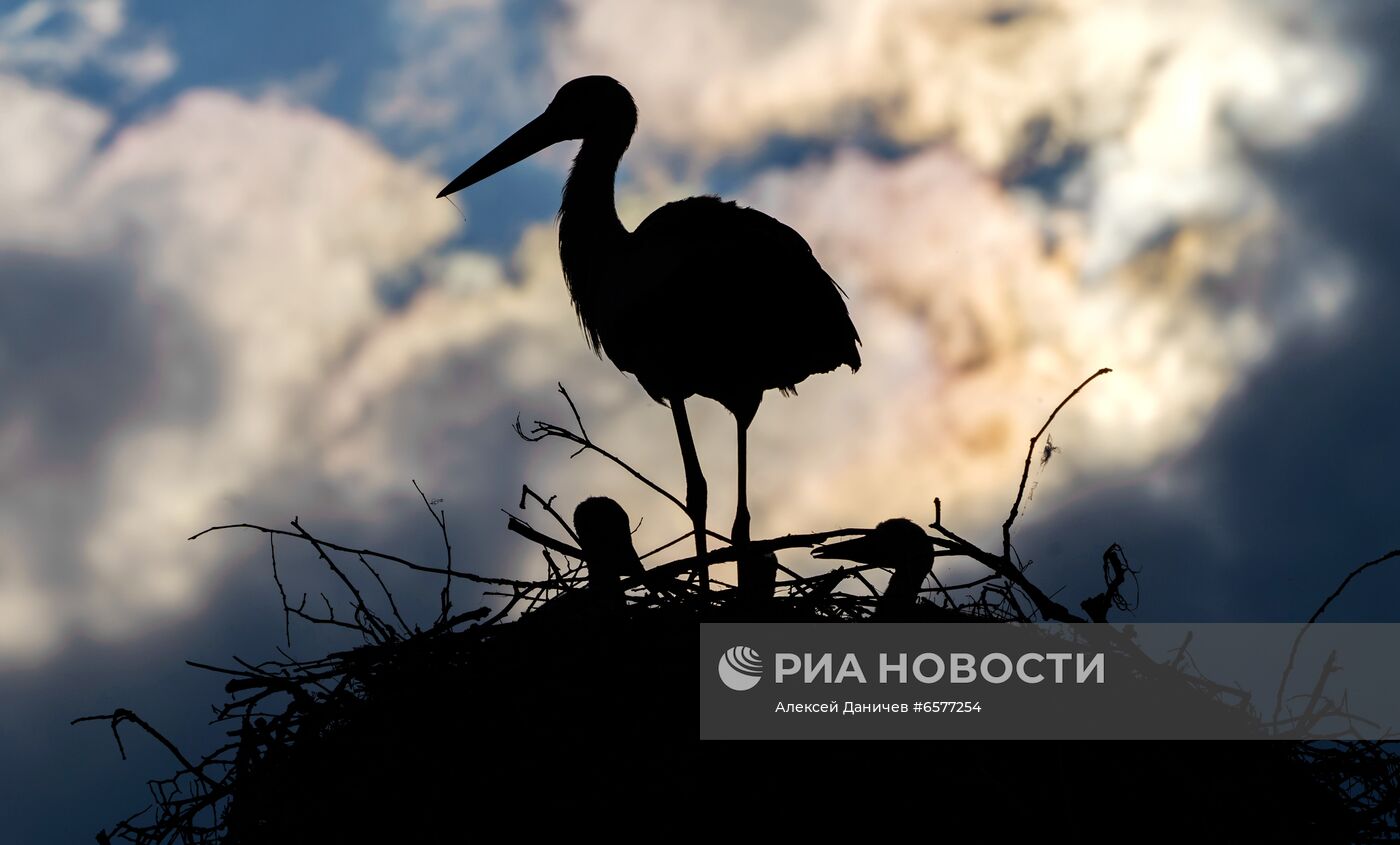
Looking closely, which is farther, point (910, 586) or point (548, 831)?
point (910, 586)

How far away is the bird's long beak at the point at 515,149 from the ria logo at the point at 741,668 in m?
4.32

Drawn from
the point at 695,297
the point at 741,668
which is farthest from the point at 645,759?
the point at 695,297

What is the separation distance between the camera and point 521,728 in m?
3.32

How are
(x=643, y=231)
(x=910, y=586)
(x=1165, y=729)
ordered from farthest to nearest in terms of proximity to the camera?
(x=643, y=231), (x=910, y=586), (x=1165, y=729)

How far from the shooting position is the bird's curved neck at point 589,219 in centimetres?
646

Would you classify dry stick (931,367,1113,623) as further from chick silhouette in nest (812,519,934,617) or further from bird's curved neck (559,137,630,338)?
bird's curved neck (559,137,630,338)

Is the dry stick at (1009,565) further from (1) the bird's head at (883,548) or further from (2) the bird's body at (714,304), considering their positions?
(2) the bird's body at (714,304)

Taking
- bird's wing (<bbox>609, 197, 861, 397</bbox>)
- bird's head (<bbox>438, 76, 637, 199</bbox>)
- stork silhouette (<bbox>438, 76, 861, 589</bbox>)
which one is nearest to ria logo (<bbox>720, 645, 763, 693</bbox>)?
stork silhouette (<bbox>438, 76, 861, 589</bbox>)

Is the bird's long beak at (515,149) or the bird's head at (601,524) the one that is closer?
the bird's head at (601,524)

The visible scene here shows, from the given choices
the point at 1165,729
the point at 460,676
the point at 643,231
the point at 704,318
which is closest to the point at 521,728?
the point at 460,676

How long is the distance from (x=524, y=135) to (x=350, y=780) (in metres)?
4.57

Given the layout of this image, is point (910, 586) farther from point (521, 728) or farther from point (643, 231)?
point (643, 231)

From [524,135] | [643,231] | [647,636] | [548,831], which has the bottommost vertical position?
[548,831]

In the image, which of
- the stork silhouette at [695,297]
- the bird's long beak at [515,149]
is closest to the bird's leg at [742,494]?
the stork silhouette at [695,297]
